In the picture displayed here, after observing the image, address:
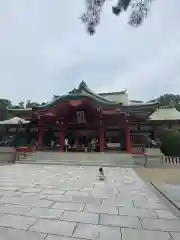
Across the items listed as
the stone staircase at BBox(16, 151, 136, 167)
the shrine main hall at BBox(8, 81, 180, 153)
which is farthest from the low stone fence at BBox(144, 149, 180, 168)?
the shrine main hall at BBox(8, 81, 180, 153)

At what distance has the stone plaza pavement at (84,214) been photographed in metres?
3.88

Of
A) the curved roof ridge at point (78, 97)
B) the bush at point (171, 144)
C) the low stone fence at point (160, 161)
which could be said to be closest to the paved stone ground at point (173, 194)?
→ the low stone fence at point (160, 161)

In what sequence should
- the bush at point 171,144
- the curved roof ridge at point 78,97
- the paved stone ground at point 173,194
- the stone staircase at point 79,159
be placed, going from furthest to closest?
the curved roof ridge at point 78,97 < the bush at point 171,144 < the stone staircase at point 79,159 < the paved stone ground at point 173,194

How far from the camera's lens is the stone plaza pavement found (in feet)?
12.7

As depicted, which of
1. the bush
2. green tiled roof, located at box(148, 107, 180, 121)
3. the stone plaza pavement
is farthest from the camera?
green tiled roof, located at box(148, 107, 180, 121)

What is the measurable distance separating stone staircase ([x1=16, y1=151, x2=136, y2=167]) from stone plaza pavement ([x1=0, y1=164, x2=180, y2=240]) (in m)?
7.58

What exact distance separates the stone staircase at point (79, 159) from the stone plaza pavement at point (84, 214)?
7581mm

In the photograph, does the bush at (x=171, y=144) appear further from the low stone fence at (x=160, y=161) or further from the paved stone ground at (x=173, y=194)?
the paved stone ground at (x=173, y=194)

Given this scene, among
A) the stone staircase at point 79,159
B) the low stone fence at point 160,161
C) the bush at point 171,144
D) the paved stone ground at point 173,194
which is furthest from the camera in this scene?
the bush at point 171,144

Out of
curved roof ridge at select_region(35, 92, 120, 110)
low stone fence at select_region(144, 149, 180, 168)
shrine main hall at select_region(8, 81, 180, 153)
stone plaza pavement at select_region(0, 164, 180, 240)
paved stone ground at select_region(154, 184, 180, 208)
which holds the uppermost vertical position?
curved roof ridge at select_region(35, 92, 120, 110)

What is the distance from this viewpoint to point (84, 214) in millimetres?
4941

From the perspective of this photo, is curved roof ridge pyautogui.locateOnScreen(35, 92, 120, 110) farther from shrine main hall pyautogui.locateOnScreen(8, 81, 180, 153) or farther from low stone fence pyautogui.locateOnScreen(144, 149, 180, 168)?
low stone fence pyautogui.locateOnScreen(144, 149, 180, 168)

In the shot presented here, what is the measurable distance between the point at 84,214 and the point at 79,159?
11476 millimetres

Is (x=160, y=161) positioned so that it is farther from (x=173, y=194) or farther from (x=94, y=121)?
(x=173, y=194)
